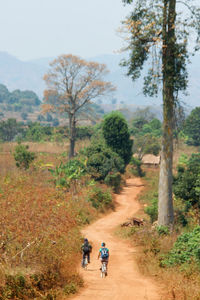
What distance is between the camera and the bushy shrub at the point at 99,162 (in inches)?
1126

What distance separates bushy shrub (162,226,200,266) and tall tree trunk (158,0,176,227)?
3209 mm

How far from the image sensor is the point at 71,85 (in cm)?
3922

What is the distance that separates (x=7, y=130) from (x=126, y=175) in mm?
37306

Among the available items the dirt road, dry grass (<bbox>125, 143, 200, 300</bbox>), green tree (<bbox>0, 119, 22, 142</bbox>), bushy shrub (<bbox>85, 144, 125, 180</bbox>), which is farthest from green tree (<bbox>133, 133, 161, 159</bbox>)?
dry grass (<bbox>125, 143, 200, 300</bbox>)

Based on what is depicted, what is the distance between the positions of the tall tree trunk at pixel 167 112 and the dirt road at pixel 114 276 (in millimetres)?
2266

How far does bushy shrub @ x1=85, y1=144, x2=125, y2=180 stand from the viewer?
93.9 ft

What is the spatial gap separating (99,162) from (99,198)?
6.14 m

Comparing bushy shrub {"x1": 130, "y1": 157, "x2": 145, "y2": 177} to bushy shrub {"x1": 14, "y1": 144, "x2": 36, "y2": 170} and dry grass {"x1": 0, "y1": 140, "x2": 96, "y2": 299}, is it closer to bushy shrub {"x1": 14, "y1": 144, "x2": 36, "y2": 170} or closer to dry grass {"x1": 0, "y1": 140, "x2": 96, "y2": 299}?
bushy shrub {"x1": 14, "y1": 144, "x2": 36, "y2": 170}

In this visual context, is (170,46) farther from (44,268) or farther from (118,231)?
(44,268)

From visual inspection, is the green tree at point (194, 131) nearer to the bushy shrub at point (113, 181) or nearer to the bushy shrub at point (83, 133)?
the bushy shrub at point (83, 133)

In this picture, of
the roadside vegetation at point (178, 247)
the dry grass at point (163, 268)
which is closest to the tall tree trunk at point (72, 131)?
the roadside vegetation at point (178, 247)

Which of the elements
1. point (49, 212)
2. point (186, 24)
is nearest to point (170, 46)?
point (186, 24)

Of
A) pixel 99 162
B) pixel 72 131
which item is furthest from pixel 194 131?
pixel 99 162

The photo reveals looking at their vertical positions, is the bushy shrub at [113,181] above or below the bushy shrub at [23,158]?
below
